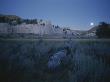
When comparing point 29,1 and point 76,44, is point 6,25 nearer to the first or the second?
point 29,1

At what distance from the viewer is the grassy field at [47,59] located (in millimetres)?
2953

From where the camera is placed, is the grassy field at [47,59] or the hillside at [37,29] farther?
the hillside at [37,29]

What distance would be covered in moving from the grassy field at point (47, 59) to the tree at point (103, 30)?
0.35 ft

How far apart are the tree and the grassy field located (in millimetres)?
107

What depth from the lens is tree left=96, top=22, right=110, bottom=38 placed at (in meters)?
3.05

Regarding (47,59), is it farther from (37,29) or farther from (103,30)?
(103,30)

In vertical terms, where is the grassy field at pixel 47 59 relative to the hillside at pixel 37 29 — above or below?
below

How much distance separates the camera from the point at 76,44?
3.08 m

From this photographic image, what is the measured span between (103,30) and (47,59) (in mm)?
1263

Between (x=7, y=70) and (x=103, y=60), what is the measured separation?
201 cm

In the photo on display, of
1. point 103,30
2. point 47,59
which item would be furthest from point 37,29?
point 103,30

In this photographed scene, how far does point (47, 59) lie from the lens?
3137mm


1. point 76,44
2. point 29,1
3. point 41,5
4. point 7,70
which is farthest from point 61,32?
point 7,70

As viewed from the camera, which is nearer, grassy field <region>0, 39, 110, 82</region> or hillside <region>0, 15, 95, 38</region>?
grassy field <region>0, 39, 110, 82</region>
